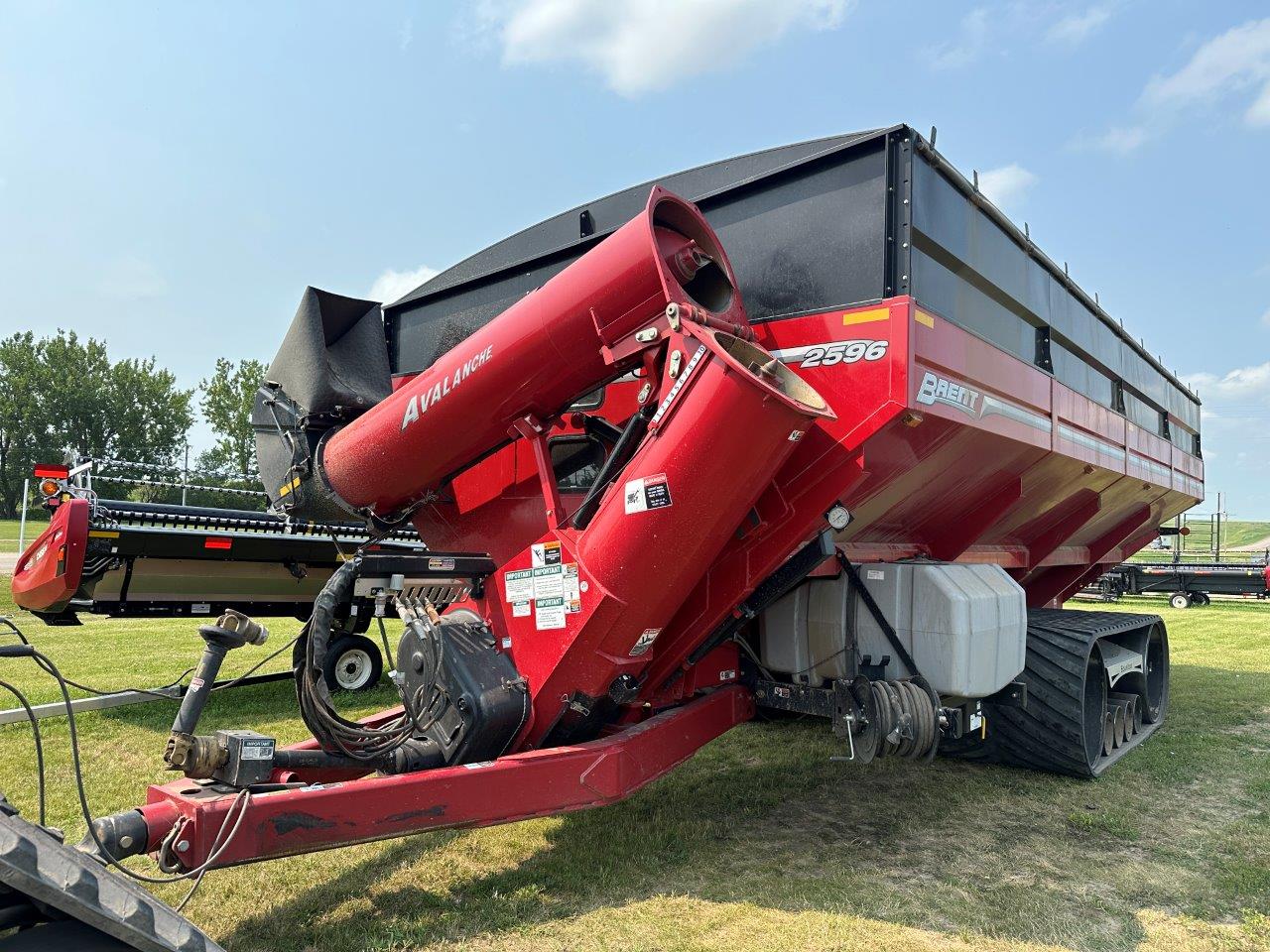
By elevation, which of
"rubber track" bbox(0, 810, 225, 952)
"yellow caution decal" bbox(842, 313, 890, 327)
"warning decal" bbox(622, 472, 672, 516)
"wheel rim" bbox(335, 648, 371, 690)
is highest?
"yellow caution decal" bbox(842, 313, 890, 327)

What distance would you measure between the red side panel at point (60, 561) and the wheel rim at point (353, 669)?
2048mm

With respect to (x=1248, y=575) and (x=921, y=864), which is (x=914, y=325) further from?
(x=1248, y=575)

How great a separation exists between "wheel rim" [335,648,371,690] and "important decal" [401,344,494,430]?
4.16 meters

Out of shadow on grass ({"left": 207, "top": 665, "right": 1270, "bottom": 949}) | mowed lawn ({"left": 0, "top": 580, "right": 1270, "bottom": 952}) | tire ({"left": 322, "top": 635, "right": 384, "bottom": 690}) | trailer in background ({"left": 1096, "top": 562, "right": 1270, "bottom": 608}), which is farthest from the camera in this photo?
trailer in background ({"left": 1096, "top": 562, "right": 1270, "bottom": 608})

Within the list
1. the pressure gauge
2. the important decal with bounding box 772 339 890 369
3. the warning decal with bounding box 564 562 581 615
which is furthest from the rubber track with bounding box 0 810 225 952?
the important decal with bounding box 772 339 890 369

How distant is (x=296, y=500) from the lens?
4.41 meters

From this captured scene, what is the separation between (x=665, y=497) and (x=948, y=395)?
125cm

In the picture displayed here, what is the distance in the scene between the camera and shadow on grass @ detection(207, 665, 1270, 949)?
3.08 m

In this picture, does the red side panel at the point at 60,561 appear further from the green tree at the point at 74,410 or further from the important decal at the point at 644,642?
the green tree at the point at 74,410

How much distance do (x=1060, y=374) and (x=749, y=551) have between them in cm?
252

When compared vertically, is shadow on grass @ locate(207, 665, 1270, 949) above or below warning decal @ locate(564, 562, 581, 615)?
below

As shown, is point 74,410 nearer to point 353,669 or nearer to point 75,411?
point 75,411

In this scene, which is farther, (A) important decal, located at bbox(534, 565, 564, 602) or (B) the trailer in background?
(B) the trailer in background

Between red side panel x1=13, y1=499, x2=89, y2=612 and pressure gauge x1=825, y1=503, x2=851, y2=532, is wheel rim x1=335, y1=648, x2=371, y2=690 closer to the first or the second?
red side panel x1=13, y1=499, x2=89, y2=612
